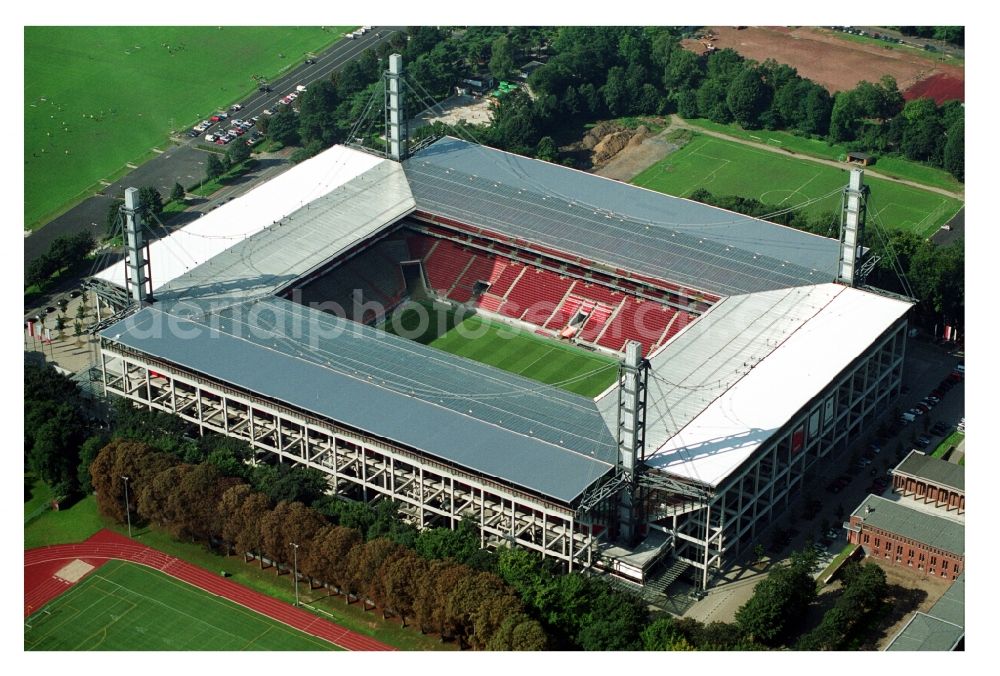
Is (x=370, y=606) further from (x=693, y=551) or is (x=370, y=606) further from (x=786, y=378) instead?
(x=786, y=378)

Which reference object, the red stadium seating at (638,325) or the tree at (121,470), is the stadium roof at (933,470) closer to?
the red stadium seating at (638,325)

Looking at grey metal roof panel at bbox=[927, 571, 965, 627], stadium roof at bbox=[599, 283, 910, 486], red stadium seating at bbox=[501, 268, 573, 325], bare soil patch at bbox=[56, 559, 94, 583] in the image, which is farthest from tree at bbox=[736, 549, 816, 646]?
bare soil patch at bbox=[56, 559, 94, 583]

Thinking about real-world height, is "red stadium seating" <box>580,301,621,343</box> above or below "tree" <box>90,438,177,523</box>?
above

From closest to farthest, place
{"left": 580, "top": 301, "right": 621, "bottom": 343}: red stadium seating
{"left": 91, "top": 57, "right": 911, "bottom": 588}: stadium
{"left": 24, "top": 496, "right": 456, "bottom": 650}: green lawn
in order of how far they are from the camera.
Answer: {"left": 24, "top": 496, "right": 456, "bottom": 650}: green lawn, {"left": 91, "top": 57, "right": 911, "bottom": 588}: stadium, {"left": 580, "top": 301, "right": 621, "bottom": 343}: red stadium seating

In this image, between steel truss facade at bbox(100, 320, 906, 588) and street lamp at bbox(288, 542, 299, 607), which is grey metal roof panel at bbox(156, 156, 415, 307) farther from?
street lamp at bbox(288, 542, 299, 607)

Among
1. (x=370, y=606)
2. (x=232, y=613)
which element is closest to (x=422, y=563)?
(x=370, y=606)
